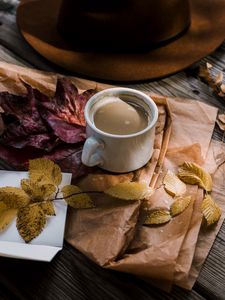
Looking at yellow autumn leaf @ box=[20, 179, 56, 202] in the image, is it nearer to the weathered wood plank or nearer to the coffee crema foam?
the coffee crema foam

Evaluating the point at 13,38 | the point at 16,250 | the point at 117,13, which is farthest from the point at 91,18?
the point at 16,250

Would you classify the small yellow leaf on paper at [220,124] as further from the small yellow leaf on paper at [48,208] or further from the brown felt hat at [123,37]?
the small yellow leaf on paper at [48,208]

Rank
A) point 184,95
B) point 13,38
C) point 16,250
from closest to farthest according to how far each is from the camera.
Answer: point 16,250, point 184,95, point 13,38

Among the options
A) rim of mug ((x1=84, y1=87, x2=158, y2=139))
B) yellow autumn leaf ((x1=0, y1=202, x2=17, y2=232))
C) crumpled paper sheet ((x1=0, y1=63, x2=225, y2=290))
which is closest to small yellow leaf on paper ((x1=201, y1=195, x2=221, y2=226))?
crumpled paper sheet ((x1=0, y1=63, x2=225, y2=290))

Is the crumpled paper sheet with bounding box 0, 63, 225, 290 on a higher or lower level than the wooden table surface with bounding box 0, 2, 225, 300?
higher

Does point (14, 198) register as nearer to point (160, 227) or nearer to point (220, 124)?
point (160, 227)

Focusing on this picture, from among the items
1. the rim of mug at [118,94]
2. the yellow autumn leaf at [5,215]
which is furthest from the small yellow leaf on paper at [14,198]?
the rim of mug at [118,94]

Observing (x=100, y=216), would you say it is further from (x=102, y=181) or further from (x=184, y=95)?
(x=184, y=95)
